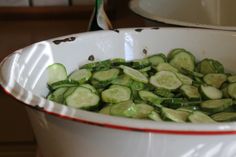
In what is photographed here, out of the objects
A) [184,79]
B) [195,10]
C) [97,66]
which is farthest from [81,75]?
[195,10]

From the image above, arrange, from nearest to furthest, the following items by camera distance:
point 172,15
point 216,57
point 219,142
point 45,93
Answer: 1. point 219,142
2. point 45,93
3. point 216,57
4. point 172,15

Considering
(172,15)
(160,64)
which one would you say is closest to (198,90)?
(160,64)

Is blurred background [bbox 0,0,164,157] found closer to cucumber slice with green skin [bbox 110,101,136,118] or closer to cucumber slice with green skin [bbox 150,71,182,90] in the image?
cucumber slice with green skin [bbox 150,71,182,90]

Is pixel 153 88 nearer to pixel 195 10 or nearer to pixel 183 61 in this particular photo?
pixel 183 61

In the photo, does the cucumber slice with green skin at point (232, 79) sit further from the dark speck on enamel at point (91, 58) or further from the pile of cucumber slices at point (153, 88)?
the dark speck on enamel at point (91, 58)

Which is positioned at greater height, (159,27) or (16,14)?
(159,27)

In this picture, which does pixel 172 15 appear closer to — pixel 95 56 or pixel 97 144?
pixel 95 56

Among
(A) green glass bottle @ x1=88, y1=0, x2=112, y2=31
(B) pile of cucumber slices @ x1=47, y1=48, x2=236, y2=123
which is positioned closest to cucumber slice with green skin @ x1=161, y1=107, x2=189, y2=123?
(B) pile of cucumber slices @ x1=47, y1=48, x2=236, y2=123

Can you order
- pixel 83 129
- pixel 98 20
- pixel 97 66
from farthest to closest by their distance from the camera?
1. pixel 98 20
2. pixel 97 66
3. pixel 83 129
